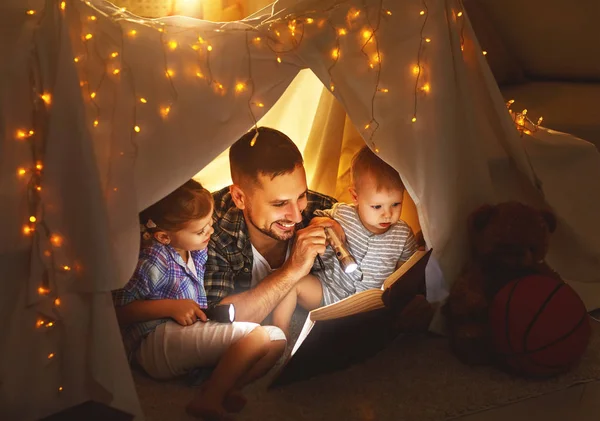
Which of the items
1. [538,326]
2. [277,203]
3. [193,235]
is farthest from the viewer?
[277,203]

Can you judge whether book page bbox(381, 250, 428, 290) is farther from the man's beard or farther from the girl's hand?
the girl's hand

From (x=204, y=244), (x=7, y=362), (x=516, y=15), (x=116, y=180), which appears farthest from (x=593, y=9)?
(x=7, y=362)

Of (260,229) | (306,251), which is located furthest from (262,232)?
(306,251)

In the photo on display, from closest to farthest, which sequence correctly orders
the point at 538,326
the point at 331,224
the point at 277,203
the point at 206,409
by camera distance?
the point at 206,409 → the point at 538,326 → the point at 277,203 → the point at 331,224

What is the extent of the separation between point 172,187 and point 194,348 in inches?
16.1

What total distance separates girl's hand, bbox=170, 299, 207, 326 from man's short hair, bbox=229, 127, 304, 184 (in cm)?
37

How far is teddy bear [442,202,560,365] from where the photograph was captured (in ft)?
6.12

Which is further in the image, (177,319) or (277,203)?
(277,203)

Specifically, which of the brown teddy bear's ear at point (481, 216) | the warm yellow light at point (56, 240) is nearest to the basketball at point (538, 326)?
the brown teddy bear's ear at point (481, 216)

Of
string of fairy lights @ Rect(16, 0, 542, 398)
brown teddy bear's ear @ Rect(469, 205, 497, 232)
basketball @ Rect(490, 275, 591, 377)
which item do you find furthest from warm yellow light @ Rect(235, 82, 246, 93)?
basketball @ Rect(490, 275, 591, 377)

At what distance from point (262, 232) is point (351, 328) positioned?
1.36 ft

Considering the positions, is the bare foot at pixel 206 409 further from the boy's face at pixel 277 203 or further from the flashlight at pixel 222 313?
the boy's face at pixel 277 203

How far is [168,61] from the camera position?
166 centimetres

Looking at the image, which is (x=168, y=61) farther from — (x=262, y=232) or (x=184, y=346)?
(x=184, y=346)
